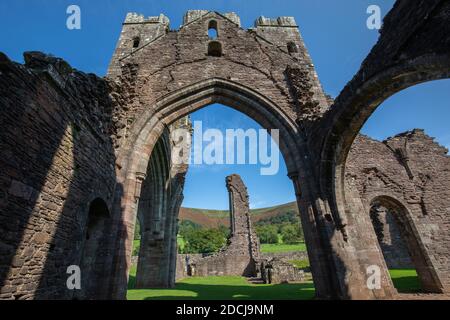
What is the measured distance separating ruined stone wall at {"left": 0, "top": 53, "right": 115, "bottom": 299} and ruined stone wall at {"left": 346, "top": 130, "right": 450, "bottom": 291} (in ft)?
29.2

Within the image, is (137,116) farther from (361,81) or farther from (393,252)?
(393,252)

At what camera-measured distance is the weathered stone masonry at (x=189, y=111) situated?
346 centimetres

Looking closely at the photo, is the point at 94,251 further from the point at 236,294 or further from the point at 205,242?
the point at 205,242

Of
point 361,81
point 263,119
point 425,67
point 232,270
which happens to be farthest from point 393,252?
point 425,67

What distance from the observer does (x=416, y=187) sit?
9625 mm

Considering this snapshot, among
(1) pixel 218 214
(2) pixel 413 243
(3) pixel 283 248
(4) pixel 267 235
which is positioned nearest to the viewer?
(2) pixel 413 243

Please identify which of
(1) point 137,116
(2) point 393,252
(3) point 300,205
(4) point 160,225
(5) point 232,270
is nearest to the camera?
(3) point 300,205

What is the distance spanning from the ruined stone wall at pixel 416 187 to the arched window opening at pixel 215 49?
6906 millimetres

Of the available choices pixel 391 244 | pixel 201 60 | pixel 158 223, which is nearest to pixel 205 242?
pixel 158 223

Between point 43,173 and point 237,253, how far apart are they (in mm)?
17983

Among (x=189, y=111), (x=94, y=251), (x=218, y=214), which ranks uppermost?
(x=218, y=214)

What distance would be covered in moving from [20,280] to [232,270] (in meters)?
17.6

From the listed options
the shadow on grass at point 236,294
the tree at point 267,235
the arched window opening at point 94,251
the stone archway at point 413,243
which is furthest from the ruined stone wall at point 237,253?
the tree at point 267,235

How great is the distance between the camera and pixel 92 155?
17.9ft
